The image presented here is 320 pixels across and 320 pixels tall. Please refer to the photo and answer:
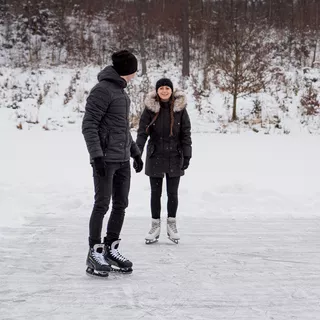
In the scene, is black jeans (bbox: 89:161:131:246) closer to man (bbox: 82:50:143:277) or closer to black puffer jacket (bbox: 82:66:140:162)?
man (bbox: 82:50:143:277)

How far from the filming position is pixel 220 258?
13.9ft

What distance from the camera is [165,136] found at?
4.67 m

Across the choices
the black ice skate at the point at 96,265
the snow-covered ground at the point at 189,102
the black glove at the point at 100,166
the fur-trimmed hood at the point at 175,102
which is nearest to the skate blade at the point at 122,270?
the black ice skate at the point at 96,265

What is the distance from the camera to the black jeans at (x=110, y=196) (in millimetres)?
3713

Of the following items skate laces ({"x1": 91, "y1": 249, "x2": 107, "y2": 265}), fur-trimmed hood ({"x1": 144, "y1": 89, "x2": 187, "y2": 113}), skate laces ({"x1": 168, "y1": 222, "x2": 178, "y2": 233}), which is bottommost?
skate laces ({"x1": 168, "y1": 222, "x2": 178, "y2": 233})

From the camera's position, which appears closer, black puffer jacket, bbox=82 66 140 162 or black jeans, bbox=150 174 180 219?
black puffer jacket, bbox=82 66 140 162

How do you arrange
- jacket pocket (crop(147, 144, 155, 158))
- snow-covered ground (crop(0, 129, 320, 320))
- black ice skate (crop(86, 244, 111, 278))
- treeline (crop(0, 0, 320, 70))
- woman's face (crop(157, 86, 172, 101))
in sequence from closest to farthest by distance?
1. snow-covered ground (crop(0, 129, 320, 320))
2. black ice skate (crop(86, 244, 111, 278))
3. woman's face (crop(157, 86, 172, 101))
4. jacket pocket (crop(147, 144, 155, 158))
5. treeline (crop(0, 0, 320, 70))

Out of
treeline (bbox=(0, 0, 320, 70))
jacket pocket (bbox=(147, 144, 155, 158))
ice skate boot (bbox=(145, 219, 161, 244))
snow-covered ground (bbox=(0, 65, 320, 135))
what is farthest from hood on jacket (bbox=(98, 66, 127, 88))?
treeline (bbox=(0, 0, 320, 70))

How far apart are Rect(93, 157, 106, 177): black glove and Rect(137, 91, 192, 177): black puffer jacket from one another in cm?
110

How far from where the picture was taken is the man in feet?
11.8

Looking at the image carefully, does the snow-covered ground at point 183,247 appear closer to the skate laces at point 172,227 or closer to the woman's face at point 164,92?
the skate laces at point 172,227

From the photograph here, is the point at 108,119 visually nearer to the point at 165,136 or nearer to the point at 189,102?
the point at 165,136

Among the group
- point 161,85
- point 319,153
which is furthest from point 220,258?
point 319,153

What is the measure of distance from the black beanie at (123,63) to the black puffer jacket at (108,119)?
0.15 ft
